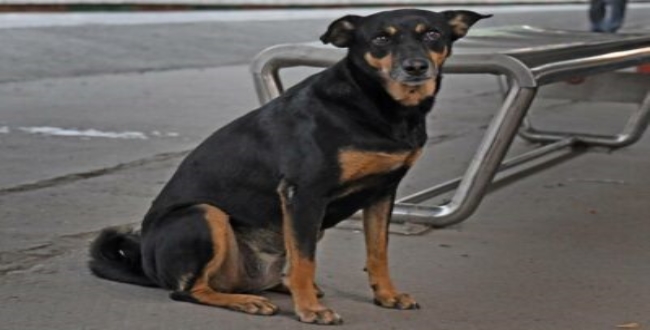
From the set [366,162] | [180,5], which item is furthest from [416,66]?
[180,5]

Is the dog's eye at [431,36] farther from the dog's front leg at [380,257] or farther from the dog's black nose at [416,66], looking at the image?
the dog's front leg at [380,257]

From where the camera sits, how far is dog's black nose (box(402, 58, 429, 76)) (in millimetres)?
4320

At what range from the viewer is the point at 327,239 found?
6.01 metres

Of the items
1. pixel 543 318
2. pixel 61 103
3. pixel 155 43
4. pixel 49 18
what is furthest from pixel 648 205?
pixel 49 18

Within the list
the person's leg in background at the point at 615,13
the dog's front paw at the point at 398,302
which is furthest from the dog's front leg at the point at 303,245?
the person's leg in background at the point at 615,13

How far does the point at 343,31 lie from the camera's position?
15.1 feet

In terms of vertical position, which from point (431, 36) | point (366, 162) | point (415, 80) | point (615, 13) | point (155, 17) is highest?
point (431, 36)

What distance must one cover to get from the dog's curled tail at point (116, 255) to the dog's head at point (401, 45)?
1168 mm

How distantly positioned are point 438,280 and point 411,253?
50 cm

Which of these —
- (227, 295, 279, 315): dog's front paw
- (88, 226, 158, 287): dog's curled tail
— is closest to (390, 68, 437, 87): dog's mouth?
(227, 295, 279, 315): dog's front paw

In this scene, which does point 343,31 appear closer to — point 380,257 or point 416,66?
point 416,66

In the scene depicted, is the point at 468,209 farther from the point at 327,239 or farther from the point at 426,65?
the point at 426,65

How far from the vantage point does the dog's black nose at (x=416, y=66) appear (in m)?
4.32

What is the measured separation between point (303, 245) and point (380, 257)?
1.33ft
